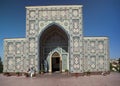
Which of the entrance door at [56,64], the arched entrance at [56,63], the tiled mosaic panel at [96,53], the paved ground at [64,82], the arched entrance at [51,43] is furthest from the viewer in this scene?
the entrance door at [56,64]

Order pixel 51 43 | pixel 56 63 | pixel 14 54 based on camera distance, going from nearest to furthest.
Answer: pixel 14 54 → pixel 51 43 → pixel 56 63

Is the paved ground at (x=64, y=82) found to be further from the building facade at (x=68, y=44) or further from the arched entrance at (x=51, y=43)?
the arched entrance at (x=51, y=43)

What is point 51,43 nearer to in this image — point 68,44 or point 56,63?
point 68,44

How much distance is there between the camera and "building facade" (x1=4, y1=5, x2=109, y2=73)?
63.8 feet

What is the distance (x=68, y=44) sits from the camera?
795 inches

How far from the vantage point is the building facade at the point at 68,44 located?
1944 centimetres

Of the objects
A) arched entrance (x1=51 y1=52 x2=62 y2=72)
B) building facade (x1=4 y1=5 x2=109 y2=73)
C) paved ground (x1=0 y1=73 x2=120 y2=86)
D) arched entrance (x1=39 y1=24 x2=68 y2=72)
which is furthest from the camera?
arched entrance (x1=51 y1=52 x2=62 y2=72)

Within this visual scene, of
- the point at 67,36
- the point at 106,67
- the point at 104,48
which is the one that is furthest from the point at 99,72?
the point at 67,36

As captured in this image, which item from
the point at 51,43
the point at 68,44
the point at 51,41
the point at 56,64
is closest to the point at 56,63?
the point at 56,64

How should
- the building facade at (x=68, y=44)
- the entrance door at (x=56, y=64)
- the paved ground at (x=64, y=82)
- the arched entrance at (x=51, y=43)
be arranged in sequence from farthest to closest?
1. the entrance door at (x=56, y=64)
2. the arched entrance at (x=51, y=43)
3. the building facade at (x=68, y=44)
4. the paved ground at (x=64, y=82)

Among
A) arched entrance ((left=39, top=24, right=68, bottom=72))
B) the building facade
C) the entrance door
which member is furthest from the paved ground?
the entrance door

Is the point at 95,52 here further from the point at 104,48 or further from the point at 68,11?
the point at 68,11

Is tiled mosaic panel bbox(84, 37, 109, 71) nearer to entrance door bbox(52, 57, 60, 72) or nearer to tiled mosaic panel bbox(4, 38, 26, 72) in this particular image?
entrance door bbox(52, 57, 60, 72)

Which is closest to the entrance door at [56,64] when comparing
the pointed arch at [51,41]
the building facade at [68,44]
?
the pointed arch at [51,41]
